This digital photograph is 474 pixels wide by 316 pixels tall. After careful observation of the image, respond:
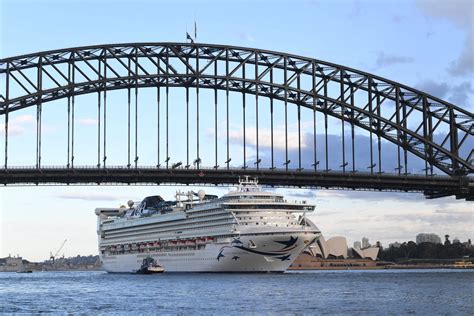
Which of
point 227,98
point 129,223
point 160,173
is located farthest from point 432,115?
point 129,223

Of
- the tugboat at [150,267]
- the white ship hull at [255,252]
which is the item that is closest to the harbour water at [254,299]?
the white ship hull at [255,252]

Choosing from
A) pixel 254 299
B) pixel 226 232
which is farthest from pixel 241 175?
pixel 254 299

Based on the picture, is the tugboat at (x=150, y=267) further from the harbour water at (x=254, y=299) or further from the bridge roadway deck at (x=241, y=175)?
the harbour water at (x=254, y=299)

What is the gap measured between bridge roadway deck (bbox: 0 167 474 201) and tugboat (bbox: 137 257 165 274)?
16926 mm

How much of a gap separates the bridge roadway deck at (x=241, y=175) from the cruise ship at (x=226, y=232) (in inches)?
108

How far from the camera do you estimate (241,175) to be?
9069cm

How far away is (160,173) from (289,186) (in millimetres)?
13901

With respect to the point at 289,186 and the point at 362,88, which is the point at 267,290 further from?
the point at 362,88

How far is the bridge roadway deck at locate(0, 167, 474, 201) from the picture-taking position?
86.4m

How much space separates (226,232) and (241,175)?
7.20m

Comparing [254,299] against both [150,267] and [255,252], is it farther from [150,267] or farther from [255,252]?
[150,267]

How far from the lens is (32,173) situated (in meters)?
85.8

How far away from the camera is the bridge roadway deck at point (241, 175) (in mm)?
86375

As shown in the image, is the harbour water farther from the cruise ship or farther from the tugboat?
the tugboat
